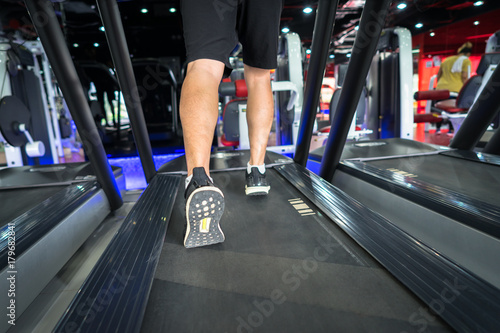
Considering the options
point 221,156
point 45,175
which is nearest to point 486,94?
point 221,156

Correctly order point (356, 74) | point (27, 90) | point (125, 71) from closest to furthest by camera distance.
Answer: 1. point (356, 74)
2. point (125, 71)
3. point (27, 90)

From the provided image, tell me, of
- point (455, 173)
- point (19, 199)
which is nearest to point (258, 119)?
point (455, 173)

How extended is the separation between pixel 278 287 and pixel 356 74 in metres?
1.26

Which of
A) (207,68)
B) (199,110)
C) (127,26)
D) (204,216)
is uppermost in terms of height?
(127,26)

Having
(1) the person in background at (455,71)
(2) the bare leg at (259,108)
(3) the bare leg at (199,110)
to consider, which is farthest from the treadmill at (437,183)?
(1) the person in background at (455,71)

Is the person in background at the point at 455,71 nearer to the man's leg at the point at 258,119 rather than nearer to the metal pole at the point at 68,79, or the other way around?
the man's leg at the point at 258,119

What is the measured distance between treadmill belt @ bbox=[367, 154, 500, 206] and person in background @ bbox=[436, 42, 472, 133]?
386 cm

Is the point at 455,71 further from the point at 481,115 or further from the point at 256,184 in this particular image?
the point at 256,184

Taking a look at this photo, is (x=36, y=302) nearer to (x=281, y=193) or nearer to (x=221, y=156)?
(x=281, y=193)

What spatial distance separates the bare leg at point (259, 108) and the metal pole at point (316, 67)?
23.2 inches

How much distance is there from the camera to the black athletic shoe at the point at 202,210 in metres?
0.75

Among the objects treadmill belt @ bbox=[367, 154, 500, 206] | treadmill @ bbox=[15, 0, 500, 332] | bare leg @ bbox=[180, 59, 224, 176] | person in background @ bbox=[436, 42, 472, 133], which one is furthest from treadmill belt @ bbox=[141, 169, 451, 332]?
person in background @ bbox=[436, 42, 472, 133]

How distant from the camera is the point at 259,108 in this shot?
128 centimetres

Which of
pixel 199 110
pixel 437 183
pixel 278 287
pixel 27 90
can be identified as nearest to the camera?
pixel 278 287
